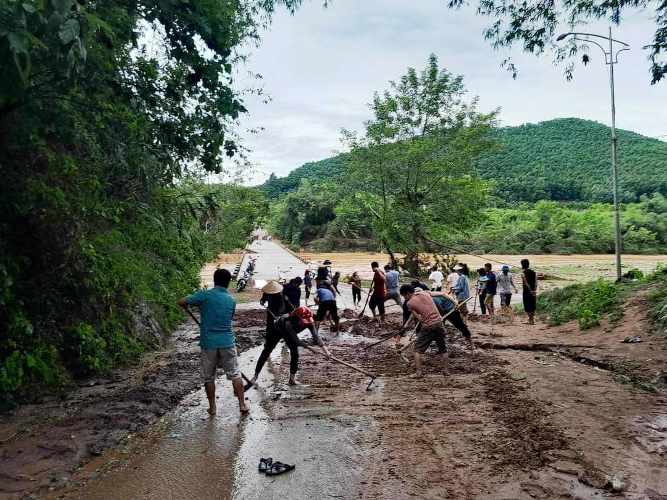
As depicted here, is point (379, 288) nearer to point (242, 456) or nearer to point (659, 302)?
point (659, 302)

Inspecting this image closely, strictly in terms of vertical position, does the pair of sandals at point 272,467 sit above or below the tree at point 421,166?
below

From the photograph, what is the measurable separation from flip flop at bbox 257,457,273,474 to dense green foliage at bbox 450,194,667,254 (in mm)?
51036

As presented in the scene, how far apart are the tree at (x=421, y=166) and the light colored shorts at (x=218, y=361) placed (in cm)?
2295

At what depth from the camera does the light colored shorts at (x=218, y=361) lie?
6.60 m

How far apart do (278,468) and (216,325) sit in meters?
2.11

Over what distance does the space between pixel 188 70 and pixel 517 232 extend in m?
56.3

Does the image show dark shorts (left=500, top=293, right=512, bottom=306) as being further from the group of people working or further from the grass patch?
the grass patch

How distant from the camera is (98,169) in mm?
7285

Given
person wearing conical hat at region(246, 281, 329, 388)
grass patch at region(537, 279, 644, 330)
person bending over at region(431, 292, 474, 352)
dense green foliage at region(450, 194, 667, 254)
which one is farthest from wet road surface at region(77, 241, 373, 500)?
dense green foliage at region(450, 194, 667, 254)

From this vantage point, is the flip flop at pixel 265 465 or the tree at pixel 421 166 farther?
the tree at pixel 421 166

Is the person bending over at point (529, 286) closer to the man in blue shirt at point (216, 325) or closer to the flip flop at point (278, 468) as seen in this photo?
the man in blue shirt at point (216, 325)

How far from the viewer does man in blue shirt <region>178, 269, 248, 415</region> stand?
256 inches

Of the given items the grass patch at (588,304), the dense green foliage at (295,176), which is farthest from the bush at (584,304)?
the dense green foliage at (295,176)

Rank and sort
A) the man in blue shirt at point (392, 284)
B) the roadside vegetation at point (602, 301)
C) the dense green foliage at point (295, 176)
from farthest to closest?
the dense green foliage at point (295, 176) < the man in blue shirt at point (392, 284) < the roadside vegetation at point (602, 301)
